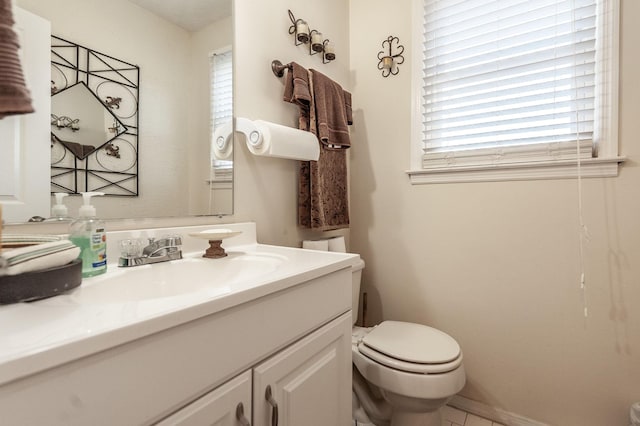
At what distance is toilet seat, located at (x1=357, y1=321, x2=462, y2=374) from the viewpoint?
1.12 metres

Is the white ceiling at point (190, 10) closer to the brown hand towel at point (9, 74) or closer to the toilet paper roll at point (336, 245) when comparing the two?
the brown hand towel at point (9, 74)

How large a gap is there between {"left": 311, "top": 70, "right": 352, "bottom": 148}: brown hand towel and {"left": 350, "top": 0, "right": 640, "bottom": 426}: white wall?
31 centimetres

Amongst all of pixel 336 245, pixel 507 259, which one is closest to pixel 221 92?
pixel 336 245

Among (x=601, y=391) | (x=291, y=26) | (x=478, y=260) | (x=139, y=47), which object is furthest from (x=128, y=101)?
(x=601, y=391)

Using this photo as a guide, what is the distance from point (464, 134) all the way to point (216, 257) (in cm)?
129

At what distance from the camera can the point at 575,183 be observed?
1.30 metres

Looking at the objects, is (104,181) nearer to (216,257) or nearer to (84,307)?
(216,257)

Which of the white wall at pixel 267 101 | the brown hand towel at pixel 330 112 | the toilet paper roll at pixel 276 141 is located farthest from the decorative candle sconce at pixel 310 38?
the toilet paper roll at pixel 276 141

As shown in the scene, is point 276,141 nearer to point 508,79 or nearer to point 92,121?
point 92,121

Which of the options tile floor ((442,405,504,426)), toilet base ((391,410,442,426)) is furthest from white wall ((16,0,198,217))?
tile floor ((442,405,504,426))

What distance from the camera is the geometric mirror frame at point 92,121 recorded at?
80 centimetres

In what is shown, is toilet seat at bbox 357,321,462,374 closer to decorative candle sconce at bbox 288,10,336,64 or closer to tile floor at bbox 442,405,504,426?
tile floor at bbox 442,405,504,426

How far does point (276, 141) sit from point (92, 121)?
56cm

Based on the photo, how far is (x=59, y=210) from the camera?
80 cm
